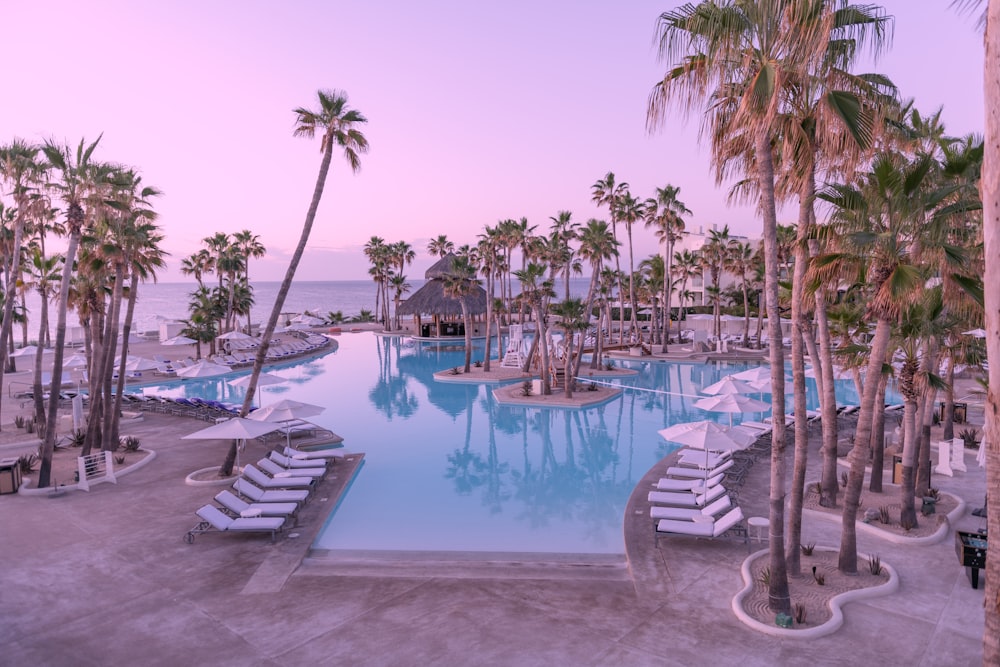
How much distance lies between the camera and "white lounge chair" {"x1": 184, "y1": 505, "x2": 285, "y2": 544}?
11.8m

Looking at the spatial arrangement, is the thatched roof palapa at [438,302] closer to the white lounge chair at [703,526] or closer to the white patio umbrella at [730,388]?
the white patio umbrella at [730,388]

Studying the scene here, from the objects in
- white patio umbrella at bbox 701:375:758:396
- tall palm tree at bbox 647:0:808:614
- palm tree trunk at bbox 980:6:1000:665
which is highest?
tall palm tree at bbox 647:0:808:614

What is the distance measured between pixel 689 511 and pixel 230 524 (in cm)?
892

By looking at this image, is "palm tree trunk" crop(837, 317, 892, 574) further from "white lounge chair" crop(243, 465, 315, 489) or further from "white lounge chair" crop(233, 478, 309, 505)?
"white lounge chair" crop(243, 465, 315, 489)

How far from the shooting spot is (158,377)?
3378 centimetres

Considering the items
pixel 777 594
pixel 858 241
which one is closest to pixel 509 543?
pixel 777 594

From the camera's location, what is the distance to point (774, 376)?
8516mm

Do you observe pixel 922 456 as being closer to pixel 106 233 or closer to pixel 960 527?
pixel 960 527

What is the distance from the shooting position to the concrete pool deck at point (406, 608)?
7.97 meters

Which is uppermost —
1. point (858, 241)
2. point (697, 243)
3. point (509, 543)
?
point (697, 243)

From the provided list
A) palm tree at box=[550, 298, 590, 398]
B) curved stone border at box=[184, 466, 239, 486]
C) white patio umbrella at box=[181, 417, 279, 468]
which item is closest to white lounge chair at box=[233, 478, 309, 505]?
white patio umbrella at box=[181, 417, 279, 468]

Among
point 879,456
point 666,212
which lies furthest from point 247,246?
point 879,456

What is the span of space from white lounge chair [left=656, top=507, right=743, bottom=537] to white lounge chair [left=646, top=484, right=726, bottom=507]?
1296mm

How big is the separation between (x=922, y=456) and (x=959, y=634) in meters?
6.21
